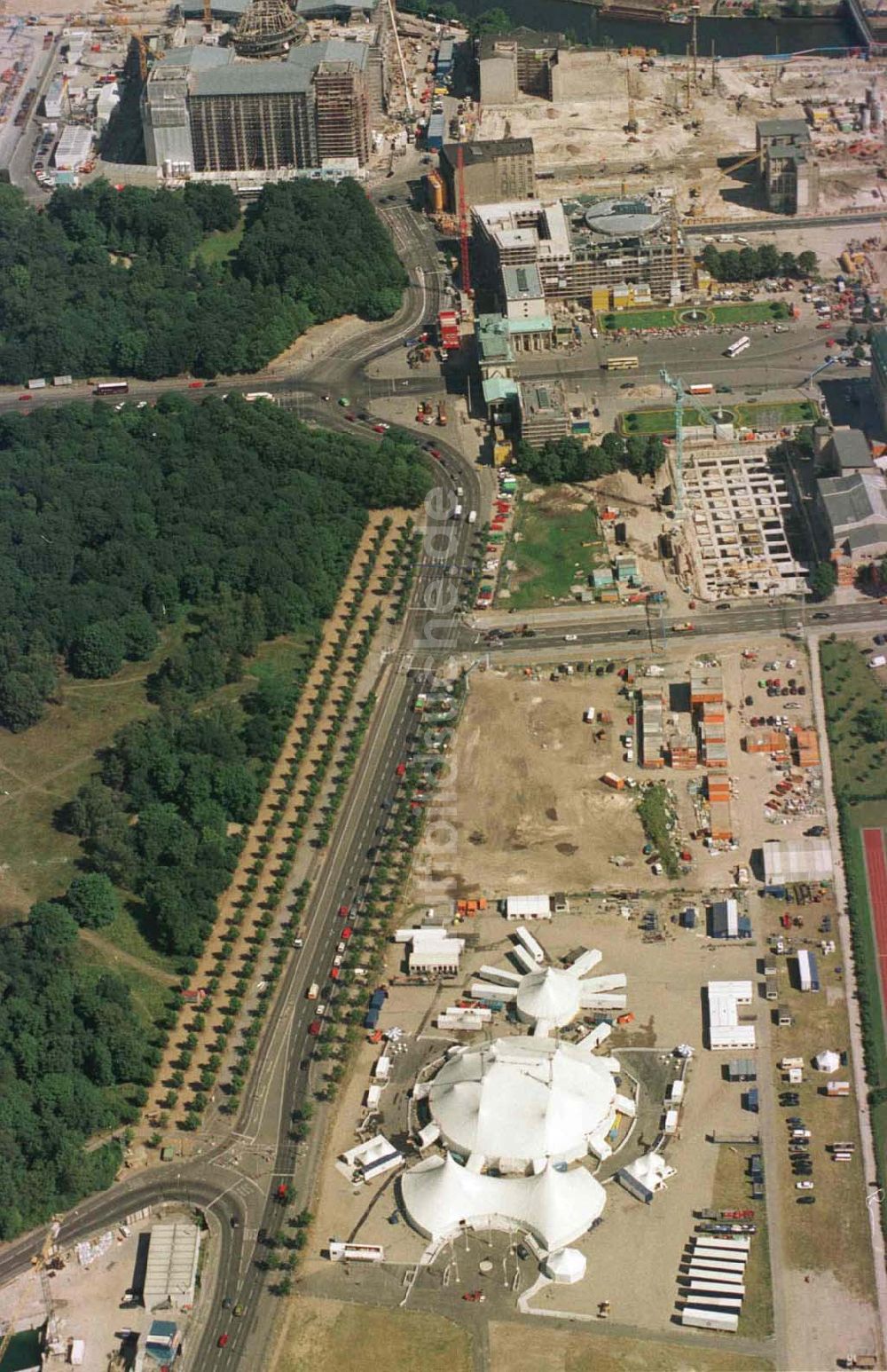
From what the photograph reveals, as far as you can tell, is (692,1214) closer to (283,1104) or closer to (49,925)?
(283,1104)

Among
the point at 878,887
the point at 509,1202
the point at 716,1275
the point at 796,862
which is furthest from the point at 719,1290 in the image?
the point at 796,862

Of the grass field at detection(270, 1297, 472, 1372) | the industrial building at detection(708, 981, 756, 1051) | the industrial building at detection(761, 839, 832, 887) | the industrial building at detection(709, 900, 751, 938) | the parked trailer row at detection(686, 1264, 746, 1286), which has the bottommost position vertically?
the grass field at detection(270, 1297, 472, 1372)

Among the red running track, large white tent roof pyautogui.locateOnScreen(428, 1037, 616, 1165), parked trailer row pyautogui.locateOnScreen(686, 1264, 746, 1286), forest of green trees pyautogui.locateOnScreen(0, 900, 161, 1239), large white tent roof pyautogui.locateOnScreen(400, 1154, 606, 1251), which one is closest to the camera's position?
parked trailer row pyautogui.locateOnScreen(686, 1264, 746, 1286)

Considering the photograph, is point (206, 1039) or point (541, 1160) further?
point (206, 1039)

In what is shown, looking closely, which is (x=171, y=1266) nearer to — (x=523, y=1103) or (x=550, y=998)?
(x=523, y=1103)

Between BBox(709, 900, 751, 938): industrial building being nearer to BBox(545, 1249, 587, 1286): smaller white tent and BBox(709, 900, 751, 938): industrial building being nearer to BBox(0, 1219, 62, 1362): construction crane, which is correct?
BBox(545, 1249, 587, 1286): smaller white tent

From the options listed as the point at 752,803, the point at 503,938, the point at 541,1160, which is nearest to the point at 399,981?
the point at 503,938

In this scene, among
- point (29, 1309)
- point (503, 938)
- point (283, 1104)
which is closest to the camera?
point (29, 1309)

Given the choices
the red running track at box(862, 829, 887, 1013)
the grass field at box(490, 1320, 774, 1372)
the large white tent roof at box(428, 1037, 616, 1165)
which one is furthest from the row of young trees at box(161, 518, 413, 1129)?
the red running track at box(862, 829, 887, 1013)

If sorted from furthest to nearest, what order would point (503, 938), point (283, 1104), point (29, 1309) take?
point (503, 938), point (283, 1104), point (29, 1309)
